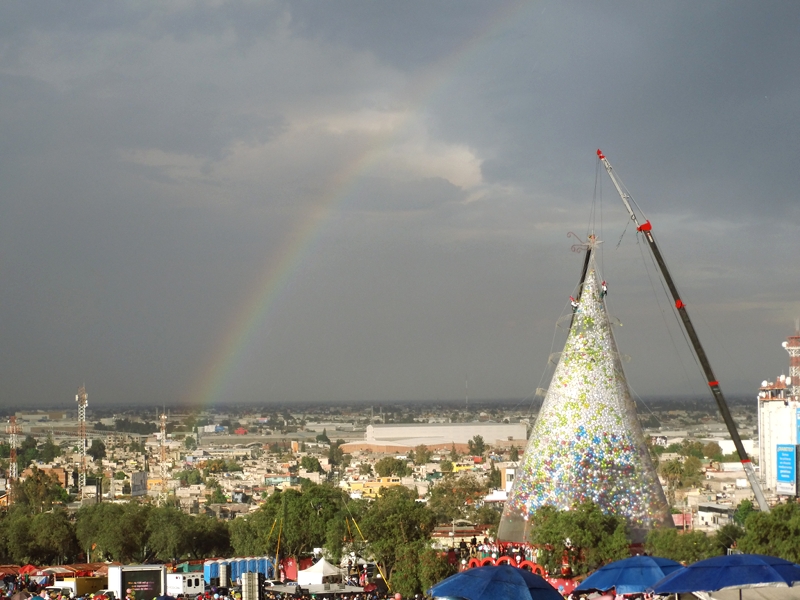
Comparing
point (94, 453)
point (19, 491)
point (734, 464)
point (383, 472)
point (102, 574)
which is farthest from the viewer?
point (94, 453)

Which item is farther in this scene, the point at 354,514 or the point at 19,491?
the point at 19,491

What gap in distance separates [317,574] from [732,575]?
1701 cm

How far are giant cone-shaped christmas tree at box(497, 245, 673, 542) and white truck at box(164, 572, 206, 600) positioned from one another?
8241 millimetres

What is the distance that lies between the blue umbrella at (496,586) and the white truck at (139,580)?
1351 cm

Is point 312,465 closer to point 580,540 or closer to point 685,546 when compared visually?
point 580,540

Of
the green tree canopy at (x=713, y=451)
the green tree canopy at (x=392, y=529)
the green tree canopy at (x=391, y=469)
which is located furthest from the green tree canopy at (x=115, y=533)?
the green tree canopy at (x=713, y=451)

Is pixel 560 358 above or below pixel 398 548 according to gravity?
above

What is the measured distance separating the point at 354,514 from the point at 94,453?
5271 inches

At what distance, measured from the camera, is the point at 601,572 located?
18.0m

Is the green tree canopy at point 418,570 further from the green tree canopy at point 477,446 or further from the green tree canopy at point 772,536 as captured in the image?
the green tree canopy at point 477,446

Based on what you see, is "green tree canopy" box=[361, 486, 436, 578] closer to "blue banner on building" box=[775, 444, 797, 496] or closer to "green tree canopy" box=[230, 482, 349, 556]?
"green tree canopy" box=[230, 482, 349, 556]

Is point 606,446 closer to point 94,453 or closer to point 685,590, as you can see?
point 685,590

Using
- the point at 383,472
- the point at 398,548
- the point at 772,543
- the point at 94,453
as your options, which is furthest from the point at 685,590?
the point at 94,453

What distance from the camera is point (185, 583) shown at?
28.9 meters
